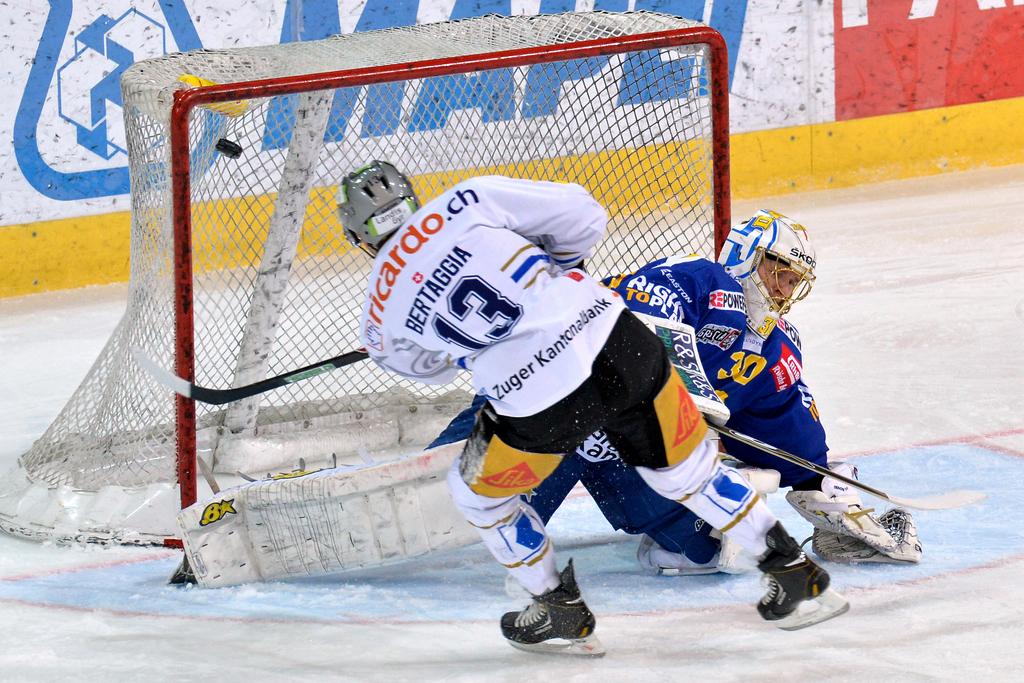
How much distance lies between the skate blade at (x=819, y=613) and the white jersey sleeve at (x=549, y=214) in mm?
750

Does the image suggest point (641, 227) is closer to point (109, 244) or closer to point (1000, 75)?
point (109, 244)

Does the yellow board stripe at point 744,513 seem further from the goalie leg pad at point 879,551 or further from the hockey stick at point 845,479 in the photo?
the goalie leg pad at point 879,551

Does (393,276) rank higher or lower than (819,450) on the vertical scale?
higher

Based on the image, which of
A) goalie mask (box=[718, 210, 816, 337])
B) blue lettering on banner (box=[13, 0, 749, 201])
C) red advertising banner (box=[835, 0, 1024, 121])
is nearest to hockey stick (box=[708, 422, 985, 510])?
goalie mask (box=[718, 210, 816, 337])

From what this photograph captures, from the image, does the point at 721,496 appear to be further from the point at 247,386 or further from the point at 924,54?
the point at 924,54

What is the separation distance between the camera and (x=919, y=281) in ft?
17.3

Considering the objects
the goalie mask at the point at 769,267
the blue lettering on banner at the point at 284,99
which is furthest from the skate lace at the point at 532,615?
the blue lettering on banner at the point at 284,99

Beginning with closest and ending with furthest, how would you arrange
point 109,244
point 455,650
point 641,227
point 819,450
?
point 455,650 → point 819,450 → point 641,227 → point 109,244

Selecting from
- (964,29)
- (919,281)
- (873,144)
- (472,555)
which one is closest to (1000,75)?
(964,29)

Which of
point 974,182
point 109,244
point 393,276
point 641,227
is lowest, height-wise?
point 974,182

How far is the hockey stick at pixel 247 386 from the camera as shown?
2785 mm

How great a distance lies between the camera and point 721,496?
2389 mm

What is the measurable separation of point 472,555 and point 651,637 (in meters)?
0.64

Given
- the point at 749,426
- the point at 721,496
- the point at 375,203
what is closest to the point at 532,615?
the point at 721,496
